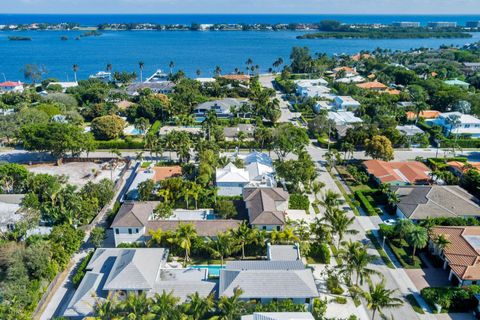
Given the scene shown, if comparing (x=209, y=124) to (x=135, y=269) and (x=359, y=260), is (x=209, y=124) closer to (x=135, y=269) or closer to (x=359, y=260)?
(x=135, y=269)

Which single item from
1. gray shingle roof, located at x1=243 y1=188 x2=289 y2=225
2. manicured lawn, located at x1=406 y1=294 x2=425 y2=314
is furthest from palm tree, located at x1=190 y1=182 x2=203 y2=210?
manicured lawn, located at x1=406 y1=294 x2=425 y2=314

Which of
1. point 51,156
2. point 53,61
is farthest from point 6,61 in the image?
point 51,156

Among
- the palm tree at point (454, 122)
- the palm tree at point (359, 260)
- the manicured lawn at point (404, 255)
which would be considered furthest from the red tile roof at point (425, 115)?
the palm tree at point (359, 260)

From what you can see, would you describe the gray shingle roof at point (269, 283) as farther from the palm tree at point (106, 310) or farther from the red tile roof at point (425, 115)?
the red tile roof at point (425, 115)

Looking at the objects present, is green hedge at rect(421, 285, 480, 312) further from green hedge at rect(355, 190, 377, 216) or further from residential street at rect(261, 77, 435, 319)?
green hedge at rect(355, 190, 377, 216)

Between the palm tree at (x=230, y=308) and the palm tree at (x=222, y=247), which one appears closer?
the palm tree at (x=230, y=308)

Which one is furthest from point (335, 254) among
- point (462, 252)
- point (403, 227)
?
point (462, 252)

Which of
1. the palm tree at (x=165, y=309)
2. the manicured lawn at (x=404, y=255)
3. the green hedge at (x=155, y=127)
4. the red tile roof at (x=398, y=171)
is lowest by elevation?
the green hedge at (x=155, y=127)
